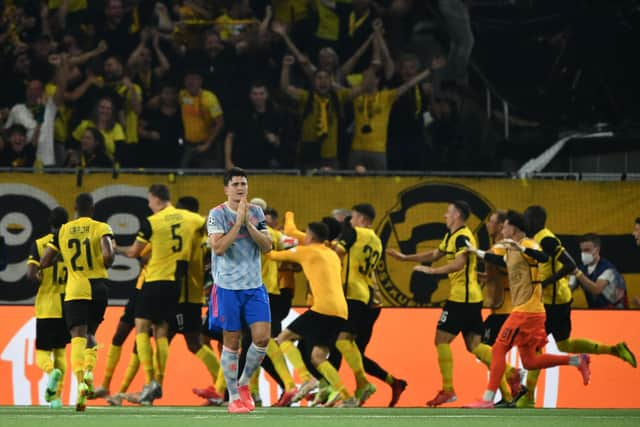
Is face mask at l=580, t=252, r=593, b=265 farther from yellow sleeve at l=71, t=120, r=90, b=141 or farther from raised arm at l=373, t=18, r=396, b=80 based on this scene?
yellow sleeve at l=71, t=120, r=90, b=141

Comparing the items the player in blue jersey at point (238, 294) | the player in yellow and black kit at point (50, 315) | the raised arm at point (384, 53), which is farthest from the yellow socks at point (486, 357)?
the raised arm at point (384, 53)

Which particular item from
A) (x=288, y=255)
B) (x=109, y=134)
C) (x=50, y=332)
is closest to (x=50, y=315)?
(x=50, y=332)

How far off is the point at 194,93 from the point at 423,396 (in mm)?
5916

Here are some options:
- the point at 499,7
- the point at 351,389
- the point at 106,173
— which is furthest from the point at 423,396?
the point at 499,7

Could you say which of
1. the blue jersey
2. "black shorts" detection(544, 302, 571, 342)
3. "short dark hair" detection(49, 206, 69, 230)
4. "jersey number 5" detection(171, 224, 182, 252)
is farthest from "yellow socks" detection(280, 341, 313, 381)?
the blue jersey

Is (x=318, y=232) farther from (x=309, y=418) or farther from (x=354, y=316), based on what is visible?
(x=309, y=418)

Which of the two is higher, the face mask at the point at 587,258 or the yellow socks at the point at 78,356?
the face mask at the point at 587,258

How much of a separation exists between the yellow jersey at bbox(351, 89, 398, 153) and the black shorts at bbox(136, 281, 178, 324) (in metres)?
5.28

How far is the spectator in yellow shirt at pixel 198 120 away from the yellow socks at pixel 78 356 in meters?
6.26

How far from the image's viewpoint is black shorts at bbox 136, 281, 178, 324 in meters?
16.5

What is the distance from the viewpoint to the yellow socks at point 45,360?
621 inches

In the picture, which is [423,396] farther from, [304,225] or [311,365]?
[304,225]

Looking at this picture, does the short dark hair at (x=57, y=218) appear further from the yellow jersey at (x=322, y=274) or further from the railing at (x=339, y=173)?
the railing at (x=339, y=173)

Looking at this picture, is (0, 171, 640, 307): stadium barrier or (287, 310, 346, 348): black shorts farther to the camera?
(0, 171, 640, 307): stadium barrier
